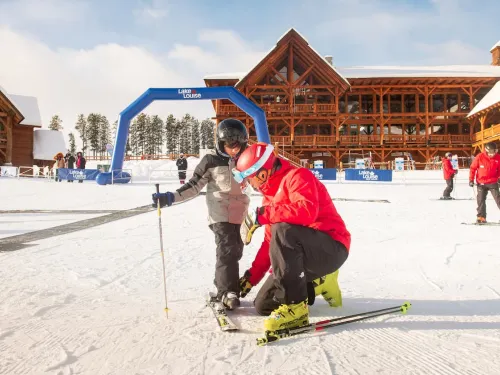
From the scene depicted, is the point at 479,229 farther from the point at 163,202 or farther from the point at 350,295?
the point at 163,202

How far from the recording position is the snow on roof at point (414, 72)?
30719 mm

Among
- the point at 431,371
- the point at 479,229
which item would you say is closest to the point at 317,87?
the point at 479,229

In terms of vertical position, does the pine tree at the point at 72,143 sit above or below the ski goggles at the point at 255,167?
above

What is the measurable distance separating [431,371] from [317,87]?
98.9ft

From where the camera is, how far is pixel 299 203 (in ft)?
7.15

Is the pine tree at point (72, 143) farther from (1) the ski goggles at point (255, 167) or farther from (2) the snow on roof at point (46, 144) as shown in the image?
(1) the ski goggles at point (255, 167)

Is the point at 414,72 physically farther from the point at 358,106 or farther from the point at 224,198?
the point at 224,198

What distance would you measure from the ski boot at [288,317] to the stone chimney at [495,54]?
1705 inches

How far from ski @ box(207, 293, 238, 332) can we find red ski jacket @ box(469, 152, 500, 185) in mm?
6733

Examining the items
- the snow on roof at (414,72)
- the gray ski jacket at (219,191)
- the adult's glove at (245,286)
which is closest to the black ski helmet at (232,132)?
the gray ski jacket at (219,191)

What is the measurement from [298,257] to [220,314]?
653 millimetres

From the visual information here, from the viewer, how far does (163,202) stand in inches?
108

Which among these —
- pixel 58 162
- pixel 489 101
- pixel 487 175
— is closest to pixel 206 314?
pixel 487 175

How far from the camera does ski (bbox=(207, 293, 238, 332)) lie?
2178mm
